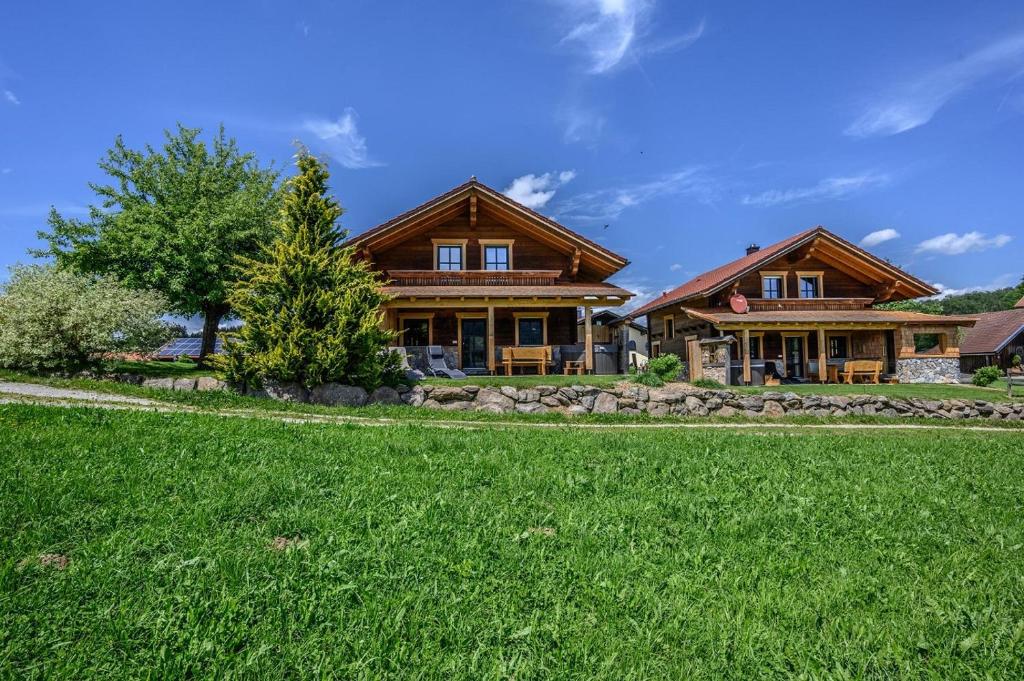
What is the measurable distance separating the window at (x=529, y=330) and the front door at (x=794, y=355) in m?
12.3

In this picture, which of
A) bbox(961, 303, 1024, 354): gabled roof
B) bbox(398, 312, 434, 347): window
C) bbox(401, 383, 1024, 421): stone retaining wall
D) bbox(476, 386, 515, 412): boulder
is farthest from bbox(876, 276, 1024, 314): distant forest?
bbox(476, 386, 515, 412): boulder

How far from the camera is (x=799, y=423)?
11.6 metres

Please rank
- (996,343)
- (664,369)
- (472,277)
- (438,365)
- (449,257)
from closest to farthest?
(664,369), (438,365), (472,277), (449,257), (996,343)

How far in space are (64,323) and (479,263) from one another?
13.7 m

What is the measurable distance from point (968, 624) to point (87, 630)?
15.2ft

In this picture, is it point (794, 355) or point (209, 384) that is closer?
point (209, 384)

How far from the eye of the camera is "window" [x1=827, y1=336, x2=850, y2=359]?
980 inches

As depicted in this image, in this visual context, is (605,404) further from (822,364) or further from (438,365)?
(822,364)

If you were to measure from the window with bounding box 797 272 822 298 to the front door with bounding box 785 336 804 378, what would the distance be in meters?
2.18

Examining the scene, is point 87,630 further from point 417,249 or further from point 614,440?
point 417,249

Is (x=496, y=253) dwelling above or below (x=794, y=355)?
above

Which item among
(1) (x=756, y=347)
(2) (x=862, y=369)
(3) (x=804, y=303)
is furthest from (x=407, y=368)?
(3) (x=804, y=303)

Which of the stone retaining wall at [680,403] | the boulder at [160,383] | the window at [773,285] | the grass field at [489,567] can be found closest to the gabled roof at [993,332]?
the window at [773,285]

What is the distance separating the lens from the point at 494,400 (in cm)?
1318
